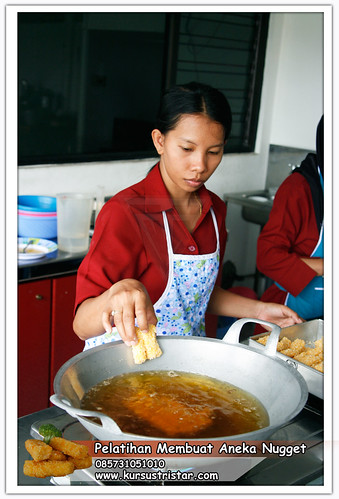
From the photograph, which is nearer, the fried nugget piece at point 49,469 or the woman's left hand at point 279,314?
the fried nugget piece at point 49,469

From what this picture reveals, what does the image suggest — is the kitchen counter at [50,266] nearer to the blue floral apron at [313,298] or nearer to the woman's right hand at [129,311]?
the blue floral apron at [313,298]

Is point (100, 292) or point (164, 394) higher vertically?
point (100, 292)

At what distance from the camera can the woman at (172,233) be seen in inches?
54.8

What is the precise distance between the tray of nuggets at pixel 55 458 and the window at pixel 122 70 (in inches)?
83.2

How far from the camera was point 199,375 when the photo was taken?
3.96 feet

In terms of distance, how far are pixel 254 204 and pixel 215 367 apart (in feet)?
6.87

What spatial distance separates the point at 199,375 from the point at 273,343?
17cm

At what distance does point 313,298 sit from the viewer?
2189 mm

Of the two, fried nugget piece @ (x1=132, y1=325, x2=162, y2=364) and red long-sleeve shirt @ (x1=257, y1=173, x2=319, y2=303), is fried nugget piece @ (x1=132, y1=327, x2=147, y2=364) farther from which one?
red long-sleeve shirt @ (x1=257, y1=173, x2=319, y2=303)

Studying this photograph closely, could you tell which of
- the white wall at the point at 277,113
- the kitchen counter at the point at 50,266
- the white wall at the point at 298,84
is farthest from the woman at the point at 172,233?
the white wall at the point at 298,84

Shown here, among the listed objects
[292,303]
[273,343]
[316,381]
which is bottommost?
[292,303]

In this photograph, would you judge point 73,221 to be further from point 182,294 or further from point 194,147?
point 194,147
